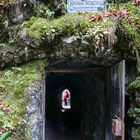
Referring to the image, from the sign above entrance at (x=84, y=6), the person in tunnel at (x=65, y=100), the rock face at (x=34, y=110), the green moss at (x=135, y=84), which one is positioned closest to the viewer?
the rock face at (x=34, y=110)

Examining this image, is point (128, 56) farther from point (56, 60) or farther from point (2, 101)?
point (2, 101)

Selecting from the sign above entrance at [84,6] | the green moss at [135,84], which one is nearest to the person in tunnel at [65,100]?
the sign above entrance at [84,6]

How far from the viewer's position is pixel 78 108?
12867 millimetres

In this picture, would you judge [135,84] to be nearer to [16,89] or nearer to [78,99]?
[16,89]

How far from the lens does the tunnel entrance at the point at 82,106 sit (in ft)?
26.3

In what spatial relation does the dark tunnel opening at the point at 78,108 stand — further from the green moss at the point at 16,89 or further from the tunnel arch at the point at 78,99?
the green moss at the point at 16,89

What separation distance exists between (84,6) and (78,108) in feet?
21.1

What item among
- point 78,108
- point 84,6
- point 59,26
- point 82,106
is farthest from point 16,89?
point 78,108

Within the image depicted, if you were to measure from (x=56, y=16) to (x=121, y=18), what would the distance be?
1.41m

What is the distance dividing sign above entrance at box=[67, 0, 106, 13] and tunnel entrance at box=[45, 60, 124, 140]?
1.50m

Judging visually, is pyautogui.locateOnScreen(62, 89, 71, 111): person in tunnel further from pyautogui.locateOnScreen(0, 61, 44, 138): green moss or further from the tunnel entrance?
pyautogui.locateOnScreen(0, 61, 44, 138): green moss

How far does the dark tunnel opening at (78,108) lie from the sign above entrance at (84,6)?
187 centimetres

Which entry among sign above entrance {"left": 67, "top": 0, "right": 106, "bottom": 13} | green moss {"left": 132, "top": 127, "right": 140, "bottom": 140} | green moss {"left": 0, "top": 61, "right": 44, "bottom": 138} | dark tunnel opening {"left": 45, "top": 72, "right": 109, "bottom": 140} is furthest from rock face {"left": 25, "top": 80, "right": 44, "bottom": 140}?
dark tunnel opening {"left": 45, "top": 72, "right": 109, "bottom": 140}

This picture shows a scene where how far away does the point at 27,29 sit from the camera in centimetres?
672
